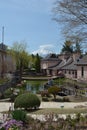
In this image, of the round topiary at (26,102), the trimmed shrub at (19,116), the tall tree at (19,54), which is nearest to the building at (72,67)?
the tall tree at (19,54)

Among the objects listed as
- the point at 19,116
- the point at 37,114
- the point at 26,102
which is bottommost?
the point at 37,114

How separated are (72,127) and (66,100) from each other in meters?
20.8

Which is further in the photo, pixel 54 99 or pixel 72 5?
pixel 54 99

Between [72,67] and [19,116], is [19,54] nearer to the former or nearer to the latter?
[72,67]

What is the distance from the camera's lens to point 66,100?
31.9m

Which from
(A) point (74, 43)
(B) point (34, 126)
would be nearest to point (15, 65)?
(A) point (74, 43)

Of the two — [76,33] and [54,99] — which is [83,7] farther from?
[54,99]

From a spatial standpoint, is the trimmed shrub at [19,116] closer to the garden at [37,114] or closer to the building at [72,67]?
the garden at [37,114]

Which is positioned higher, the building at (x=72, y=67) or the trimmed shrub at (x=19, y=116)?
the building at (x=72, y=67)

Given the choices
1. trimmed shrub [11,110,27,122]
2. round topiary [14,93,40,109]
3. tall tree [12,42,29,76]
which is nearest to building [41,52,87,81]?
tall tree [12,42,29,76]

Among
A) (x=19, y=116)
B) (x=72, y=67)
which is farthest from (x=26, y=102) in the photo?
(x=72, y=67)

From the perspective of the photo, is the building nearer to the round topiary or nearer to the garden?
the garden

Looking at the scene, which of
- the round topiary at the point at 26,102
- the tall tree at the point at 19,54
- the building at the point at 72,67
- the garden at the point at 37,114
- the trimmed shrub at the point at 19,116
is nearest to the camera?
the garden at the point at 37,114

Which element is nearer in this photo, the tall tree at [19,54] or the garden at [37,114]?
the garden at [37,114]
